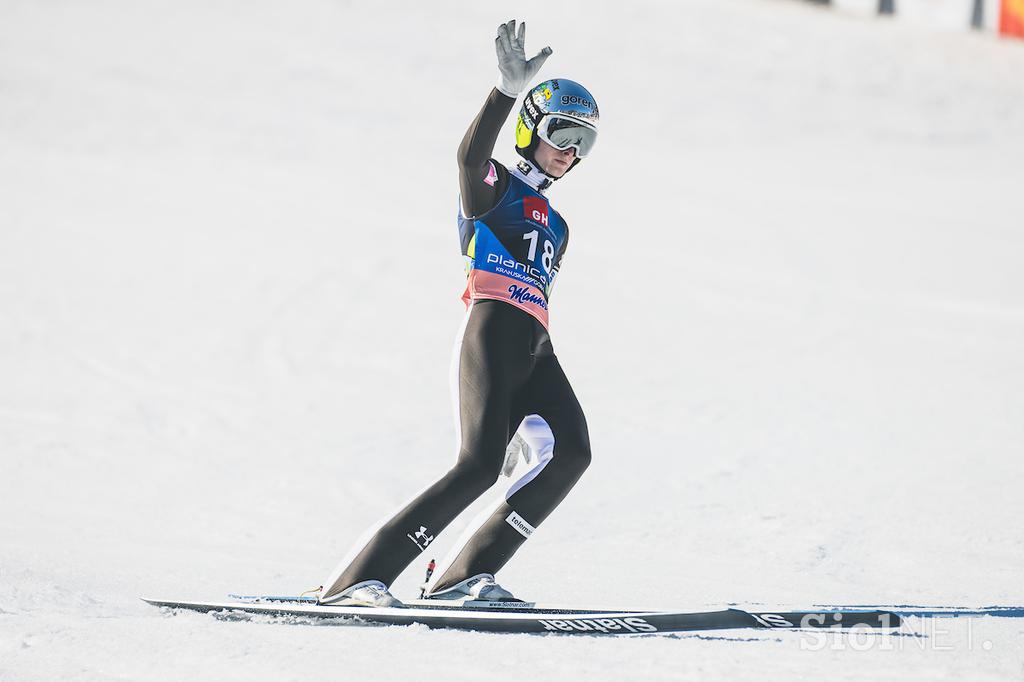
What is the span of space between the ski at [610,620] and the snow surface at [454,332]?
0.10m

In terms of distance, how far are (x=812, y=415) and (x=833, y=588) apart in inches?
164

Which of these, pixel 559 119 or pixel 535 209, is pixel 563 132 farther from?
pixel 535 209

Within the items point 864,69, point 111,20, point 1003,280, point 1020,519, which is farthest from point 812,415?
point 111,20

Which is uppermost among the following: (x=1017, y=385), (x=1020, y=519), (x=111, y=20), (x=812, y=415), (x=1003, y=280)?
(x=111, y=20)

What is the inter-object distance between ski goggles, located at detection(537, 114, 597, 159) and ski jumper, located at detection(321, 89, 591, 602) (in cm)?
17

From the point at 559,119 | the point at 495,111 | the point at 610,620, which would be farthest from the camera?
the point at 559,119

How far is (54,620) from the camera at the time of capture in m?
4.20

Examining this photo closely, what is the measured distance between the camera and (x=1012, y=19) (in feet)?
93.1

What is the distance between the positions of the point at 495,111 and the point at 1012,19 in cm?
2754

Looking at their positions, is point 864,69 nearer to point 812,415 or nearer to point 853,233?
point 853,233

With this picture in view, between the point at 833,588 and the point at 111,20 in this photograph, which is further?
the point at 111,20

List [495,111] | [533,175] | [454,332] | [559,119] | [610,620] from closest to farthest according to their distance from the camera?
[610,620], [495,111], [559,119], [533,175], [454,332]

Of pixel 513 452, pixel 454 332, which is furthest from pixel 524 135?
pixel 454 332

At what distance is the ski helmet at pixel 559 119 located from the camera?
4.88 m
